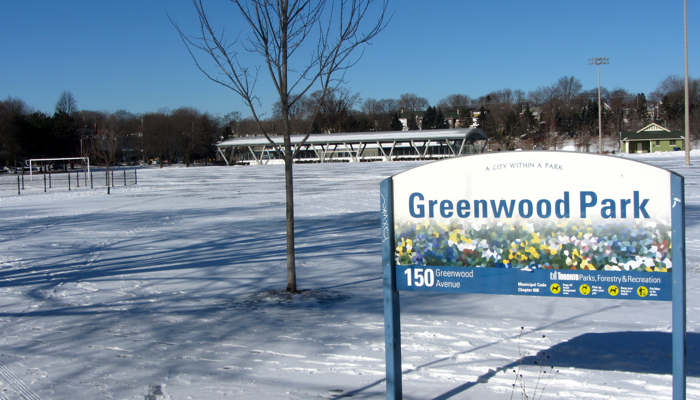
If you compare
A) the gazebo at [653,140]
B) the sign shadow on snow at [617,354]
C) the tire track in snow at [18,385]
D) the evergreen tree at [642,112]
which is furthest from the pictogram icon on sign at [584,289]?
the evergreen tree at [642,112]

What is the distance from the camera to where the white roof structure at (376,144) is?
258 feet

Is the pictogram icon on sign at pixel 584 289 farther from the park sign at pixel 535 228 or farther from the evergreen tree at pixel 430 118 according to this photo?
the evergreen tree at pixel 430 118

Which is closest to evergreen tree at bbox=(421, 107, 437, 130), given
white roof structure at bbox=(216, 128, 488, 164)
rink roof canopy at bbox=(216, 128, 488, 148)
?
white roof structure at bbox=(216, 128, 488, 164)

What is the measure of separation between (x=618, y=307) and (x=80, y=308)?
669cm

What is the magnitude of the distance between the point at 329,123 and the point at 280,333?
9969 cm

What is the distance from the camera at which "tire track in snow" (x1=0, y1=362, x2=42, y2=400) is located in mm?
3927

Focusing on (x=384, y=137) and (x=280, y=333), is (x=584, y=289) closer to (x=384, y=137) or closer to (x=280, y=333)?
(x=280, y=333)

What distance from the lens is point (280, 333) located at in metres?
5.35

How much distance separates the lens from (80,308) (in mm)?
6371

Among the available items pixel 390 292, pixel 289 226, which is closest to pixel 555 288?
pixel 390 292

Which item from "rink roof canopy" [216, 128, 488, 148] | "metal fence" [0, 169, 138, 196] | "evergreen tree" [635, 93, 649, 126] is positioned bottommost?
"metal fence" [0, 169, 138, 196]

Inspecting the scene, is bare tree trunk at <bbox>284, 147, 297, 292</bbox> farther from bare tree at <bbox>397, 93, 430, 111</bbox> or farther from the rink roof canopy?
bare tree at <bbox>397, 93, 430, 111</bbox>

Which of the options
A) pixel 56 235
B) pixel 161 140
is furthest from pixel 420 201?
pixel 161 140

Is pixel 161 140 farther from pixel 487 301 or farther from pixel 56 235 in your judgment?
pixel 487 301
